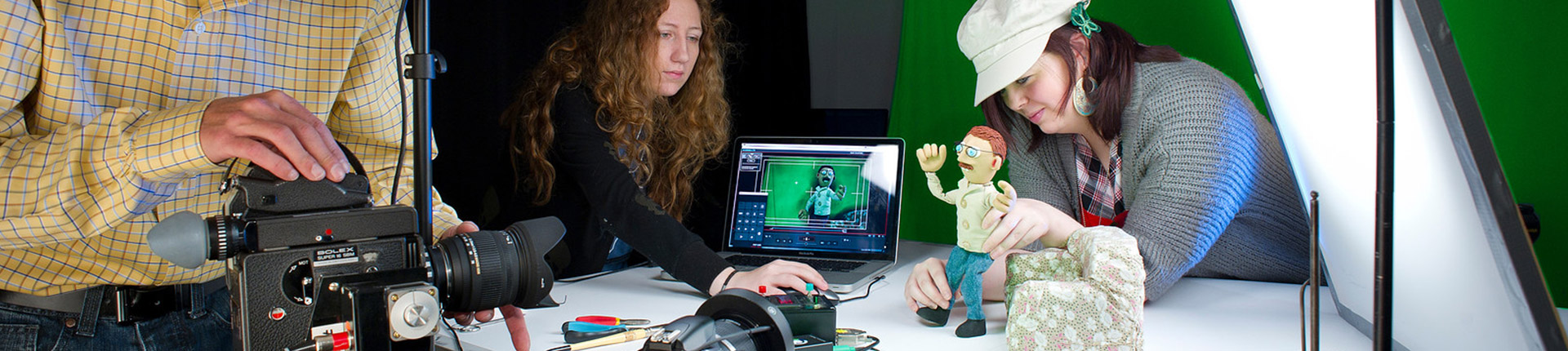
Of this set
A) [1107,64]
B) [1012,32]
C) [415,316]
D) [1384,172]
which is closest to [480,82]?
[1012,32]

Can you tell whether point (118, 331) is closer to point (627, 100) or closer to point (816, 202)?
point (627, 100)

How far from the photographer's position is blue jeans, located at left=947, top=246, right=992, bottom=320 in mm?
1168

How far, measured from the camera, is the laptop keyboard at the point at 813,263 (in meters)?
1.72

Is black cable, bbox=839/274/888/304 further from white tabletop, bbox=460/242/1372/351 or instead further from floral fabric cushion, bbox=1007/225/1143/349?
floral fabric cushion, bbox=1007/225/1143/349

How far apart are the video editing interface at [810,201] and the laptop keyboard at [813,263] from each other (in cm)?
6

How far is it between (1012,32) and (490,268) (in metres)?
0.90

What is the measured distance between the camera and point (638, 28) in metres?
1.85

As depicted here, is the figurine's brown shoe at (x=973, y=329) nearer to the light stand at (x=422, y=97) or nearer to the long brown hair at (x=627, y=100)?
the light stand at (x=422, y=97)

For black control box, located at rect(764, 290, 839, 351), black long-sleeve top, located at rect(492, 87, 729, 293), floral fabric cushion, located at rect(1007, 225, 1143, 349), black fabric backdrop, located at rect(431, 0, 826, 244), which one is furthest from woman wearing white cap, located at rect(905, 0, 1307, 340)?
black fabric backdrop, located at rect(431, 0, 826, 244)

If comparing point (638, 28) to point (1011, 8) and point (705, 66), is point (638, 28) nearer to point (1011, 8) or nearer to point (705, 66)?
point (705, 66)

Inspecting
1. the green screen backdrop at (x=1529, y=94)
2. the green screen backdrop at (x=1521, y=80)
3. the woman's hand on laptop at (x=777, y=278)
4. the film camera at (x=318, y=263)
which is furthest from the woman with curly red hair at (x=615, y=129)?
the green screen backdrop at (x=1529, y=94)

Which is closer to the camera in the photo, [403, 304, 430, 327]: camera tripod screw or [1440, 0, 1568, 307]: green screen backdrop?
[403, 304, 430, 327]: camera tripod screw

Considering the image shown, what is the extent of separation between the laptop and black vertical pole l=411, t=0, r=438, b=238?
902 mm

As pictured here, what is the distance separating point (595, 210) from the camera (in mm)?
1749
